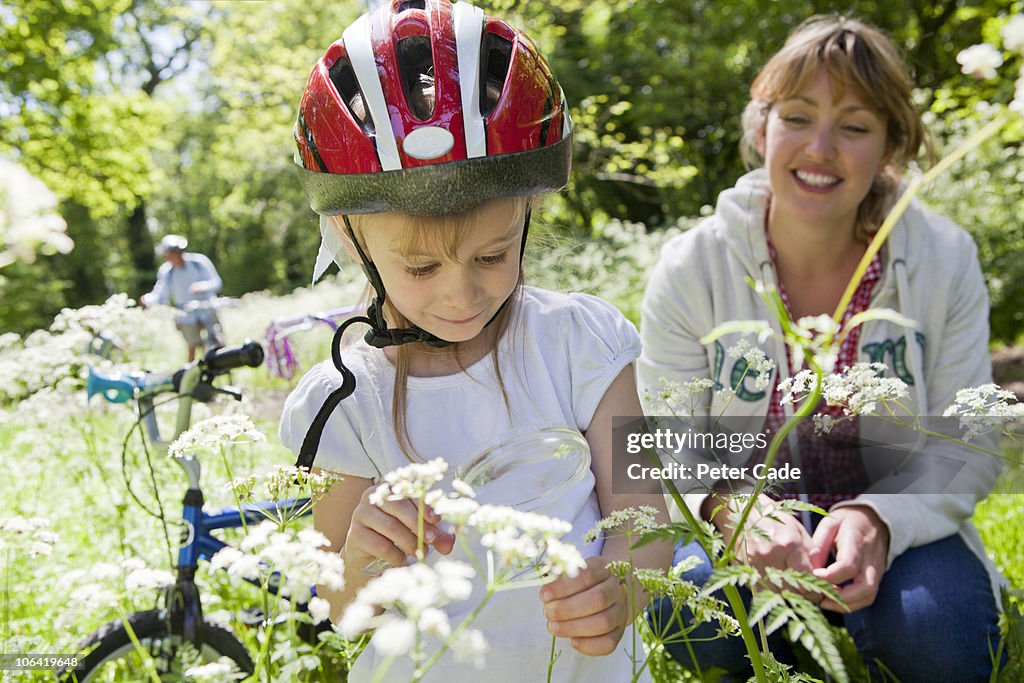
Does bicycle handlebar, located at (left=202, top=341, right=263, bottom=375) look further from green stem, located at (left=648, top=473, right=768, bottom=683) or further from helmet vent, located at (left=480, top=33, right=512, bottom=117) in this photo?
green stem, located at (left=648, top=473, right=768, bottom=683)

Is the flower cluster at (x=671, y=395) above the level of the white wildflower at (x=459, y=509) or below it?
below

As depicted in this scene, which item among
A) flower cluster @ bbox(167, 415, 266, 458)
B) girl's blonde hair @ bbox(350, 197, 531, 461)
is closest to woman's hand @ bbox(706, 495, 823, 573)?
girl's blonde hair @ bbox(350, 197, 531, 461)

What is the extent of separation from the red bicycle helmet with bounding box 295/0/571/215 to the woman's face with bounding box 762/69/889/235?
1.33m

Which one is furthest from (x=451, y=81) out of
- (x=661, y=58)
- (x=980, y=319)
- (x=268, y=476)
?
(x=661, y=58)

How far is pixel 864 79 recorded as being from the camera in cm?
303

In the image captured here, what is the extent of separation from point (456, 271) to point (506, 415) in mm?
464

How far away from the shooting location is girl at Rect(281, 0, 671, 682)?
6.23 feet

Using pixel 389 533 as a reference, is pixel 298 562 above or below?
above

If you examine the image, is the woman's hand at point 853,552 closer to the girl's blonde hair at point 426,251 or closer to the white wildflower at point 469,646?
the girl's blonde hair at point 426,251

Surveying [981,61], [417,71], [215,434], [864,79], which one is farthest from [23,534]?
[864,79]

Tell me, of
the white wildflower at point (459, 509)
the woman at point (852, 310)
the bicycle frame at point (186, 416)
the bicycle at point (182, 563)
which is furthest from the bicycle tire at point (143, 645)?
the white wildflower at point (459, 509)

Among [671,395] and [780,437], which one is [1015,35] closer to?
[780,437]

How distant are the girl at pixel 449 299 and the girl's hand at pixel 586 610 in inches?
1.9

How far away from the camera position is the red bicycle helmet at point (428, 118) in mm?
1891
